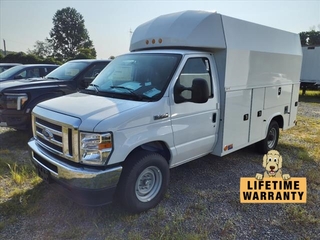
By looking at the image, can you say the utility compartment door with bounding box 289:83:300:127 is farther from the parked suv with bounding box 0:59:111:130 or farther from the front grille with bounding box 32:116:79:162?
the front grille with bounding box 32:116:79:162

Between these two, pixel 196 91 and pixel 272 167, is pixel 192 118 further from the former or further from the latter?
pixel 272 167

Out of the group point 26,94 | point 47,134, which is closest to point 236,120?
point 47,134

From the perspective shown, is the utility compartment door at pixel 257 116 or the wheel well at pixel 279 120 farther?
the wheel well at pixel 279 120

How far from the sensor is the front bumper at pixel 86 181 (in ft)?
9.73

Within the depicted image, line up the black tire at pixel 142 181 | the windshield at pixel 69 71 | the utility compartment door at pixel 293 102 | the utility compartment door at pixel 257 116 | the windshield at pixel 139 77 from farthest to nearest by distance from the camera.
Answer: the windshield at pixel 69 71, the utility compartment door at pixel 293 102, the utility compartment door at pixel 257 116, the windshield at pixel 139 77, the black tire at pixel 142 181

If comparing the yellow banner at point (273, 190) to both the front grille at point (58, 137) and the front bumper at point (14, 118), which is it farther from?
the front bumper at point (14, 118)

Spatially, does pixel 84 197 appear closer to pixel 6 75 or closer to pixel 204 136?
pixel 204 136

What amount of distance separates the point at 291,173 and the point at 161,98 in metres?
3.13

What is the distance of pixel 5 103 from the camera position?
5887mm

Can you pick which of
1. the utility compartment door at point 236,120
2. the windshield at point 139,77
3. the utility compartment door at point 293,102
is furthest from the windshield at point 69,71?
the utility compartment door at point 293,102

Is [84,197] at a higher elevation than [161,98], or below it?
below

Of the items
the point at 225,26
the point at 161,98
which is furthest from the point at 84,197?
the point at 225,26

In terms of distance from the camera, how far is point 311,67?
58.5 feet

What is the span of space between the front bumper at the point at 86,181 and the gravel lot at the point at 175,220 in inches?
16.9
